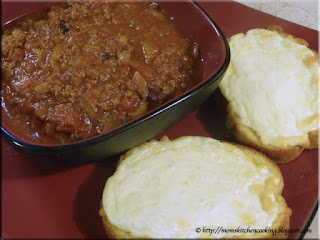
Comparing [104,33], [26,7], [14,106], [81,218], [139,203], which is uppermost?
[26,7]

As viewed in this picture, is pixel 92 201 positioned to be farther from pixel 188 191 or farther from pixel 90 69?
pixel 90 69

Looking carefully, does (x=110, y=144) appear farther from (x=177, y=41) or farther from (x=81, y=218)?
(x=177, y=41)

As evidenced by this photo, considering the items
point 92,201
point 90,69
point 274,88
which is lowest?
point 92,201

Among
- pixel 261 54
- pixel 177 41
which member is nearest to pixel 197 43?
pixel 177 41

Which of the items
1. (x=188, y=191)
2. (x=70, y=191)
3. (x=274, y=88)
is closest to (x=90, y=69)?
(x=70, y=191)

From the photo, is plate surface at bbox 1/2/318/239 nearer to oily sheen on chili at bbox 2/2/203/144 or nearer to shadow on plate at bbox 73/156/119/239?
shadow on plate at bbox 73/156/119/239

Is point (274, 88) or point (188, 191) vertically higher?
Answer: point (274, 88)
